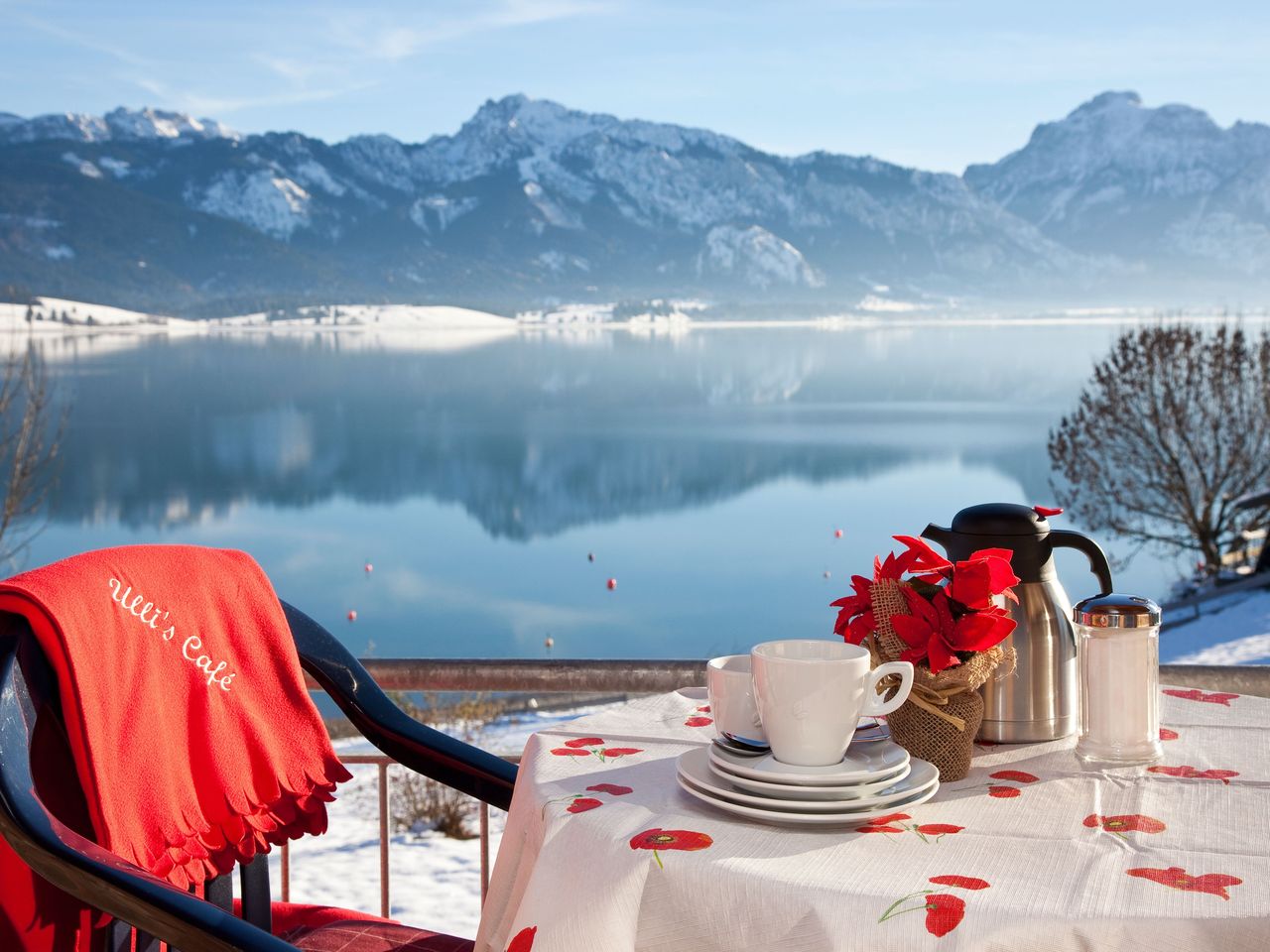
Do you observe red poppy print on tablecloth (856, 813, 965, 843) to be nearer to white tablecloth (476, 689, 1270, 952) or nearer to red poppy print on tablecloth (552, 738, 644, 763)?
white tablecloth (476, 689, 1270, 952)

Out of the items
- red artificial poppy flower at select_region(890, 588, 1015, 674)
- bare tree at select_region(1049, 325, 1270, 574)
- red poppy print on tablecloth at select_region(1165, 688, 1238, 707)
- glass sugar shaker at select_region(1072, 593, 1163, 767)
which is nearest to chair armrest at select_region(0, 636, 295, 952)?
red artificial poppy flower at select_region(890, 588, 1015, 674)

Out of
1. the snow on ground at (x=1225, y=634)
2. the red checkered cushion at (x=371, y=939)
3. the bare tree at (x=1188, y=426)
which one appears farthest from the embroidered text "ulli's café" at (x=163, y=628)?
the bare tree at (x=1188, y=426)

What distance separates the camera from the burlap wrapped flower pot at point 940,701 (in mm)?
1357

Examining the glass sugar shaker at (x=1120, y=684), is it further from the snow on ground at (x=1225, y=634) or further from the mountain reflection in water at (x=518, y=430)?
the mountain reflection in water at (x=518, y=430)

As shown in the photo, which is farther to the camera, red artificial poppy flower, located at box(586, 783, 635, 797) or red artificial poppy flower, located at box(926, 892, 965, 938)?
red artificial poppy flower, located at box(586, 783, 635, 797)

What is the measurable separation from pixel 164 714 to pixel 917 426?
6111cm

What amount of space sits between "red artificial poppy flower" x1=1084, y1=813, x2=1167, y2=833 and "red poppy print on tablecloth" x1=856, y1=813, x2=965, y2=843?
0.14m

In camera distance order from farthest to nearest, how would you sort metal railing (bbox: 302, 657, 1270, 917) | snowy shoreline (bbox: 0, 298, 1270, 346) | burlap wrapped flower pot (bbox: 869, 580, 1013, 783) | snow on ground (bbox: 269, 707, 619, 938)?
snowy shoreline (bbox: 0, 298, 1270, 346) < snow on ground (bbox: 269, 707, 619, 938) < metal railing (bbox: 302, 657, 1270, 917) < burlap wrapped flower pot (bbox: 869, 580, 1013, 783)

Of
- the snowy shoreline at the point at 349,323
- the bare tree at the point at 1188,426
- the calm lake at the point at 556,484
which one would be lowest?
the calm lake at the point at 556,484

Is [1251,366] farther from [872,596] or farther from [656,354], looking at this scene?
[656,354]

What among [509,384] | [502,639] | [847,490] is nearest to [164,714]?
[502,639]

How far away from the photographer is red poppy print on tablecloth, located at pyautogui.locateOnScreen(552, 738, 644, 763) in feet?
4.90

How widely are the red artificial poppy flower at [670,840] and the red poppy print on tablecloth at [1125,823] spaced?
15.4 inches

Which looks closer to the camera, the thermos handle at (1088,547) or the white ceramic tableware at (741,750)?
the white ceramic tableware at (741,750)
